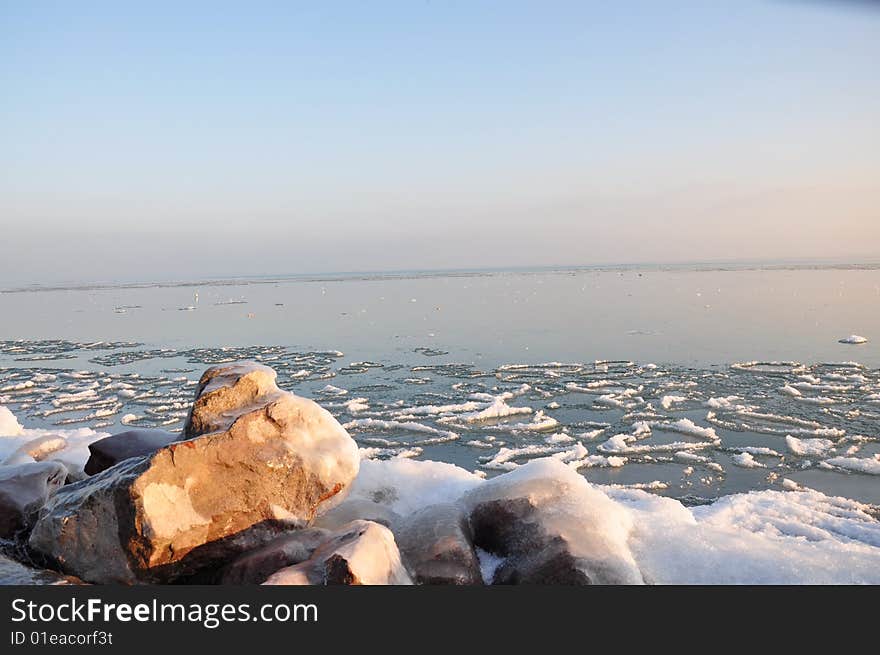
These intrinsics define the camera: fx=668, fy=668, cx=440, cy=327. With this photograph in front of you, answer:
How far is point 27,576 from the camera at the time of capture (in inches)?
144

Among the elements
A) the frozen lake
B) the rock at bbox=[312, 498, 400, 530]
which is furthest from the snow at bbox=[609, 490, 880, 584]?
the frozen lake

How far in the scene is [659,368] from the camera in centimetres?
1199

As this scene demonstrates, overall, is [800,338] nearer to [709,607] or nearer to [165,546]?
[709,607]

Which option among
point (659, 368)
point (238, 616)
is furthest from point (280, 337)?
point (238, 616)

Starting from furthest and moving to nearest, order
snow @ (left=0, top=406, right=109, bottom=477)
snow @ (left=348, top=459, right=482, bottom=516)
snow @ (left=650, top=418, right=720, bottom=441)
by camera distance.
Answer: snow @ (left=650, top=418, right=720, bottom=441) < snow @ (left=0, top=406, right=109, bottom=477) < snow @ (left=348, top=459, right=482, bottom=516)

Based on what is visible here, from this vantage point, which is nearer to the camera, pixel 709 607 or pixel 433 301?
pixel 709 607

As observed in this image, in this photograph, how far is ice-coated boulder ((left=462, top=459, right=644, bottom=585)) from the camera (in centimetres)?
352

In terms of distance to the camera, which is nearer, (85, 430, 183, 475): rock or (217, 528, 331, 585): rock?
(217, 528, 331, 585): rock

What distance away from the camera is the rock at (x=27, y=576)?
3.58m

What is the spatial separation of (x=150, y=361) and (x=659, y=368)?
1046 centimetres

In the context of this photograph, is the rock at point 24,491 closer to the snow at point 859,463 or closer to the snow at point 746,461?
the snow at point 746,461

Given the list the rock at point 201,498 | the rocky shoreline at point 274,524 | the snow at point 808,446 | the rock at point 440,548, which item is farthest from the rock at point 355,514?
the snow at point 808,446

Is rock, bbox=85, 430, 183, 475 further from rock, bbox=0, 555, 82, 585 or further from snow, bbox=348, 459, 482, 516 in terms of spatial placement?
snow, bbox=348, 459, 482, 516

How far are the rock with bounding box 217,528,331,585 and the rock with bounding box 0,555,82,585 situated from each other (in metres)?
0.85
